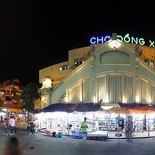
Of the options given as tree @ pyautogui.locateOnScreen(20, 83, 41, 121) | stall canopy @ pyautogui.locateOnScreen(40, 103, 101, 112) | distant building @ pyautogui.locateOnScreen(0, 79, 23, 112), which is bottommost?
stall canopy @ pyautogui.locateOnScreen(40, 103, 101, 112)

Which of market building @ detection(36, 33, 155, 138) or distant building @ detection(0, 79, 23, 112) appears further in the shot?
distant building @ detection(0, 79, 23, 112)

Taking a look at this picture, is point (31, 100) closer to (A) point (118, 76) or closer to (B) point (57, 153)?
(A) point (118, 76)

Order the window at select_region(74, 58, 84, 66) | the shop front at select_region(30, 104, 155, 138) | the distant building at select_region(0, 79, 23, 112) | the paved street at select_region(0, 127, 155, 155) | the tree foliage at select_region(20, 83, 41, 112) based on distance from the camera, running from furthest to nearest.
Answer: the distant building at select_region(0, 79, 23, 112) < the tree foliage at select_region(20, 83, 41, 112) < the window at select_region(74, 58, 84, 66) < the shop front at select_region(30, 104, 155, 138) < the paved street at select_region(0, 127, 155, 155)

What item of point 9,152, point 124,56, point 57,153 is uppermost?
point 124,56

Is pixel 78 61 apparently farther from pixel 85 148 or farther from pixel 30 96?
pixel 85 148

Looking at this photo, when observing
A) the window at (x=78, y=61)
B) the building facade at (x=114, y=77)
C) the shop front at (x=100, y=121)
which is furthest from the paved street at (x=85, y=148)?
the window at (x=78, y=61)

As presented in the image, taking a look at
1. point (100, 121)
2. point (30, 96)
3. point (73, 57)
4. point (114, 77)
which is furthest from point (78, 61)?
point (100, 121)

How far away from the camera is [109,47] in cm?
3647

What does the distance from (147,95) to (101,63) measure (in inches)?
239

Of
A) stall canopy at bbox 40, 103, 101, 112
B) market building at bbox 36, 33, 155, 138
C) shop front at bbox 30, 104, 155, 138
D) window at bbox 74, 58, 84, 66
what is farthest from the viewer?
window at bbox 74, 58, 84, 66

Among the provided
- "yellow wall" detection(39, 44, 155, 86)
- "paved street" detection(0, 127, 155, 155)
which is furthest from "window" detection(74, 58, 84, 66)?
"paved street" detection(0, 127, 155, 155)

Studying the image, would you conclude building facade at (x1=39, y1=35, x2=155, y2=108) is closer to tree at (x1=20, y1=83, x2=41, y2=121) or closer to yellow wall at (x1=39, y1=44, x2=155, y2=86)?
yellow wall at (x1=39, y1=44, x2=155, y2=86)

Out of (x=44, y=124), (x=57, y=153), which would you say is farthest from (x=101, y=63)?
(x=57, y=153)

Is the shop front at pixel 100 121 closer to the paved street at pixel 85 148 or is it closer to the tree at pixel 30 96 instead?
the paved street at pixel 85 148
